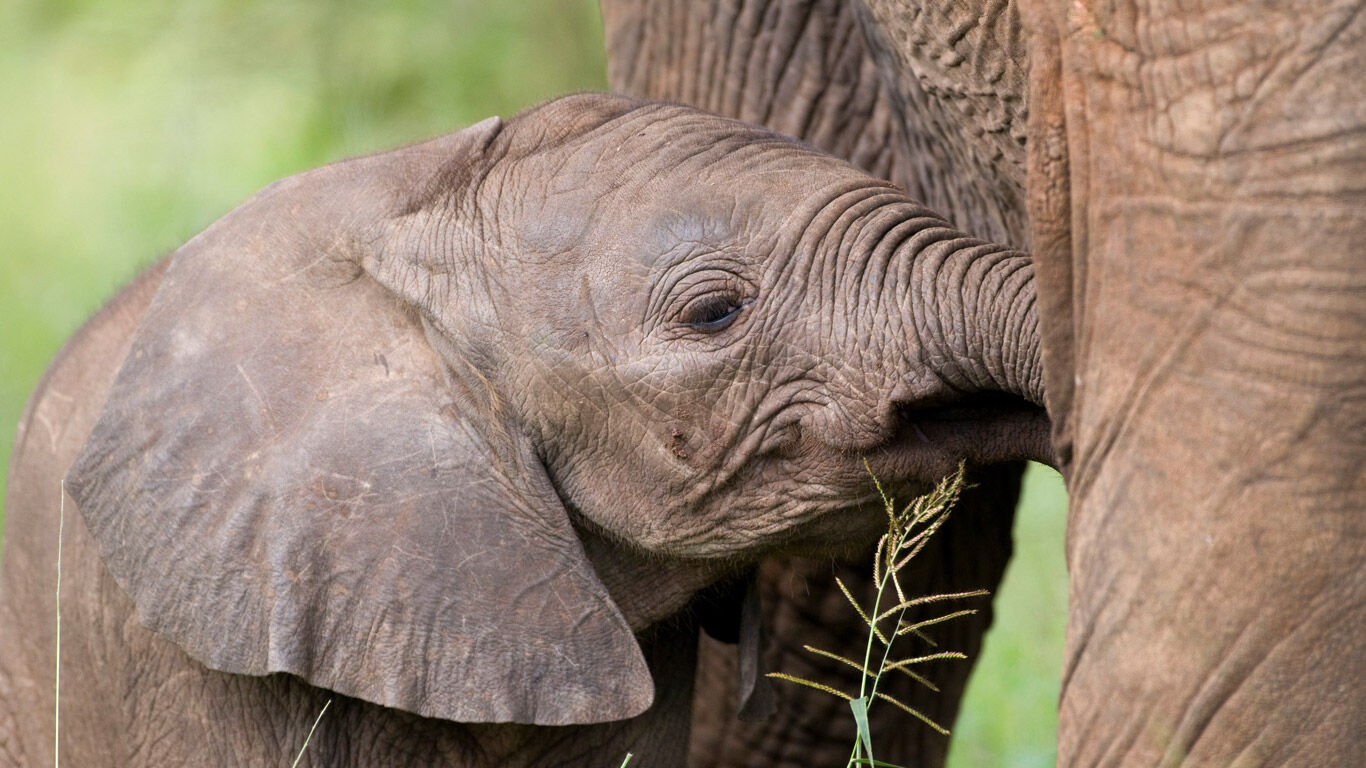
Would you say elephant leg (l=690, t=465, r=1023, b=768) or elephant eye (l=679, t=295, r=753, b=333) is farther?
elephant leg (l=690, t=465, r=1023, b=768)

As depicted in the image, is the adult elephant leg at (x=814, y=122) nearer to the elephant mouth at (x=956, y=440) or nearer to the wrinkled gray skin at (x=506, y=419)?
the wrinkled gray skin at (x=506, y=419)

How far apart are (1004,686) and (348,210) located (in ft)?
8.28

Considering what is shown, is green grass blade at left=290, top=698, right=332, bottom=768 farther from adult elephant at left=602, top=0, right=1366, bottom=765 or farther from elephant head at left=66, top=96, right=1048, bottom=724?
adult elephant at left=602, top=0, right=1366, bottom=765

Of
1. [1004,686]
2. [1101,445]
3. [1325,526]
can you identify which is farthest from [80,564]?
[1004,686]

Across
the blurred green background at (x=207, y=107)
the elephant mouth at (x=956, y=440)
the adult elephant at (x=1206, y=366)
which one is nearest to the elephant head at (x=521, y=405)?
the elephant mouth at (x=956, y=440)

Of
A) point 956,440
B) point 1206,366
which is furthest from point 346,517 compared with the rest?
point 1206,366

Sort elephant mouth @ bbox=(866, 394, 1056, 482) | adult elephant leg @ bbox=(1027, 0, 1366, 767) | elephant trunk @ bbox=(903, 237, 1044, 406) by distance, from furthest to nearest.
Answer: elephant mouth @ bbox=(866, 394, 1056, 482) → elephant trunk @ bbox=(903, 237, 1044, 406) → adult elephant leg @ bbox=(1027, 0, 1366, 767)

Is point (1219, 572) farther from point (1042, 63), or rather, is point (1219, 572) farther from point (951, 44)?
point (951, 44)

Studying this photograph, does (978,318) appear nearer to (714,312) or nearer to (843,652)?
(714,312)

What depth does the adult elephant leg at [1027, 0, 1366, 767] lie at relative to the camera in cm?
175

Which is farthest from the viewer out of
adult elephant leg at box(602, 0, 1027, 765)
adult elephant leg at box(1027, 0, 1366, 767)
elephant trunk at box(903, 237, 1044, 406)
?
adult elephant leg at box(602, 0, 1027, 765)

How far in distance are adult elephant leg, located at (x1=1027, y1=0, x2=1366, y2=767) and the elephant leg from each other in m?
1.37

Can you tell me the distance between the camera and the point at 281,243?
2756mm

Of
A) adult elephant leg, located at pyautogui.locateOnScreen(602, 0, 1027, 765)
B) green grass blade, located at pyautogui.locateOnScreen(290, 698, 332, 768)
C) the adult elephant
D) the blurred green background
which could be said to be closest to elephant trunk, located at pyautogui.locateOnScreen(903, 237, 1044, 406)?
the adult elephant
